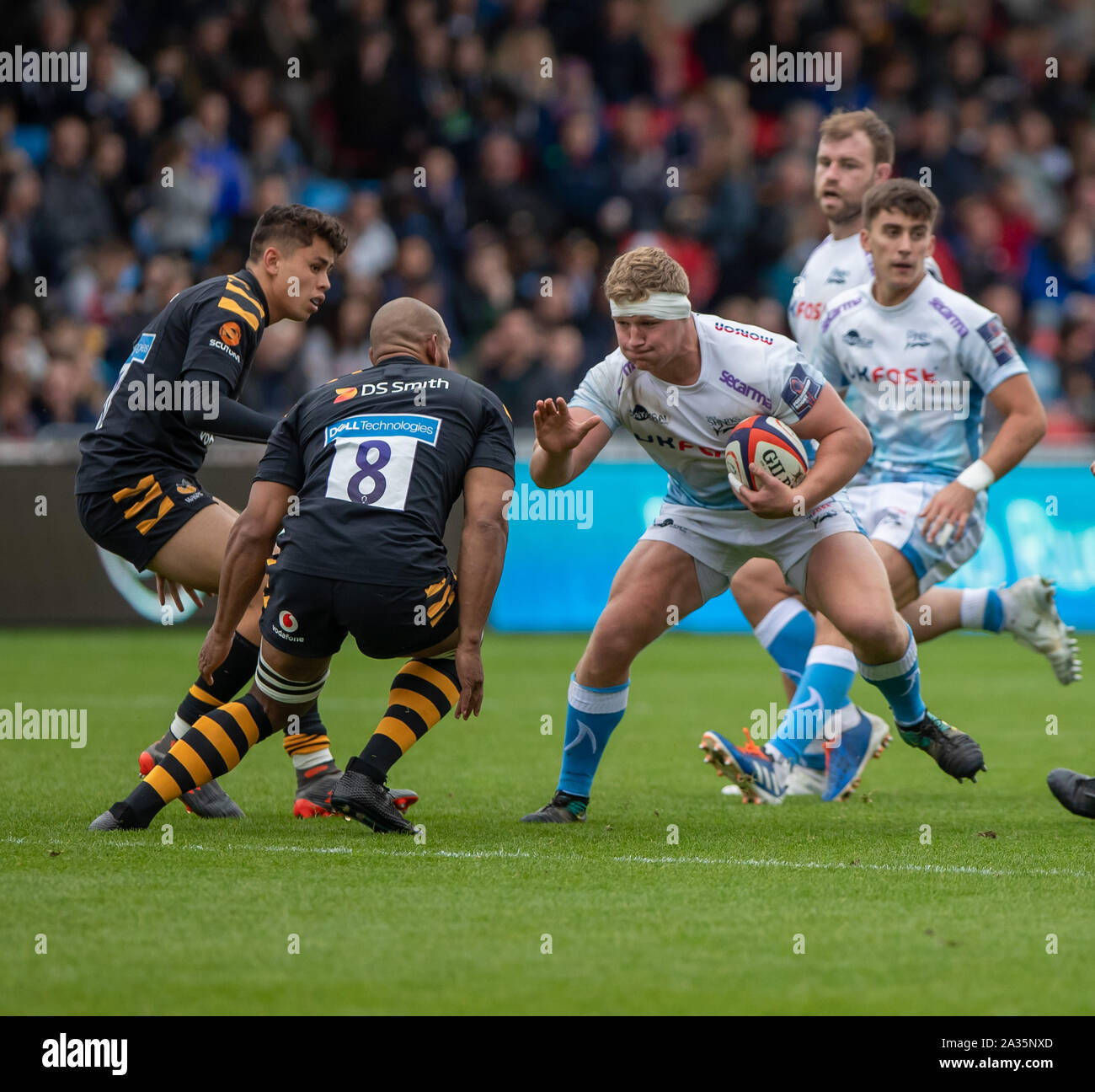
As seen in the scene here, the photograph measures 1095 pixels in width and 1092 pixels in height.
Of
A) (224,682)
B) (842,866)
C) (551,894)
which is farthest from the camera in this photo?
(224,682)

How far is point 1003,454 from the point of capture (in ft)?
22.7

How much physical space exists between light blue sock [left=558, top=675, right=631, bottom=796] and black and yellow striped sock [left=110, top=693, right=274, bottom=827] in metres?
1.21

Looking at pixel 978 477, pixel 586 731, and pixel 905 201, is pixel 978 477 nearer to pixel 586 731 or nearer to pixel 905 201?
pixel 905 201

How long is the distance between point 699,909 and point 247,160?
43.9ft

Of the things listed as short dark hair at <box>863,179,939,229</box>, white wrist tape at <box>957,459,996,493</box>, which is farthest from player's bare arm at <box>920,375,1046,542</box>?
short dark hair at <box>863,179,939,229</box>

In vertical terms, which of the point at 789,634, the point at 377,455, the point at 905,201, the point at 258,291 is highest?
the point at 905,201

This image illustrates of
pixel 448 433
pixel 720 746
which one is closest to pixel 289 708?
pixel 448 433

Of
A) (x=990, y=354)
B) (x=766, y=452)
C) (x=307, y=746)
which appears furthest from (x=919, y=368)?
(x=307, y=746)

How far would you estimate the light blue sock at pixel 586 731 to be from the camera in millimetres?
6227

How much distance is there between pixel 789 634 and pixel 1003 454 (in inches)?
49.5

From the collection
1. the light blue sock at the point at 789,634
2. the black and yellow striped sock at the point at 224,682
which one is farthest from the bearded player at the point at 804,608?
the black and yellow striped sock at the point at 224,682

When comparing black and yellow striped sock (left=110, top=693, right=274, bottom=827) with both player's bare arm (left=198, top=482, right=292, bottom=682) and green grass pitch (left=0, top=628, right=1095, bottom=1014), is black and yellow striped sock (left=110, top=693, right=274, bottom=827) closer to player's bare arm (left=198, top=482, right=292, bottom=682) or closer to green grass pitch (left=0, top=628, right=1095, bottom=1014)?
green grass pitch (left=0, top=628, right=1095, bottom=1014)

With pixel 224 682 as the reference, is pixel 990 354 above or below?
above

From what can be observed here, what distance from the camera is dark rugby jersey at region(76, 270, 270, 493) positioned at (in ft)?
21.0
